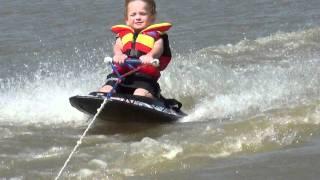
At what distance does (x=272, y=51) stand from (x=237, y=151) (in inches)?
227

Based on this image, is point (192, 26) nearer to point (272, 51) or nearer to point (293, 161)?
point (272, 51)

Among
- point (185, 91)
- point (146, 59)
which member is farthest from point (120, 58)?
point (185, 91)

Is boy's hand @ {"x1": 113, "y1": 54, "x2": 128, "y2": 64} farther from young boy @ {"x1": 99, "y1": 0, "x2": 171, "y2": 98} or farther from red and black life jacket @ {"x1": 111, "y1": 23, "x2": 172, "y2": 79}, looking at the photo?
red and black life jacket @ {"x1": 111, "y1": 23, "x2": 172, "y2": 79}

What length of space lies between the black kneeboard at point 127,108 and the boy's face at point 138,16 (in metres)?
0.84

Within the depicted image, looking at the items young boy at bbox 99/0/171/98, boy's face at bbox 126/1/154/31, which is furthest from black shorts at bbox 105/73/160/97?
boy's face at bbox 126/1/154/31

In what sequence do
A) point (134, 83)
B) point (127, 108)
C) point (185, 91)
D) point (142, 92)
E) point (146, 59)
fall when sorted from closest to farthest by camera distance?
point (127, 108)
point (146, 59)
point (142, 92)
point (134, 83)
point (185, 91)

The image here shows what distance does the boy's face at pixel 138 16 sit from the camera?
7.04m

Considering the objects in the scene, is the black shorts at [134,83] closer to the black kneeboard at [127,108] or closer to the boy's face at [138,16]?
the black kneeboard at [127,108]

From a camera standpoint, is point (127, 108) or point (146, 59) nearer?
point (127, 108)

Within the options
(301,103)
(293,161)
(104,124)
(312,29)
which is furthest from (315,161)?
(312,29)

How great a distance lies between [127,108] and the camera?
6.53 meters

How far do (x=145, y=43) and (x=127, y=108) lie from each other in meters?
0.89

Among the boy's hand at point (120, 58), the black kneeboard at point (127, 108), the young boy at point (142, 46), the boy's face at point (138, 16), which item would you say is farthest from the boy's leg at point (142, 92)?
the boy's face at point (138, 16)

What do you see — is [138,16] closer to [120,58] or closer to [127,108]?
[120,58]
